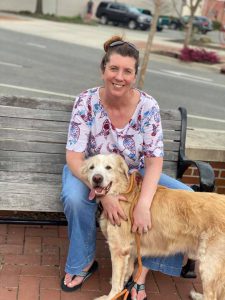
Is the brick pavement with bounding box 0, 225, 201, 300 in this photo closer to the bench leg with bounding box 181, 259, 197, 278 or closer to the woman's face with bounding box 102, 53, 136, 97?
the bench leg with bounding box 181, 259, 197, 278

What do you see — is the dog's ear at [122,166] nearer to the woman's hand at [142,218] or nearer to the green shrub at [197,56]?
the woman's hand at [142,218]

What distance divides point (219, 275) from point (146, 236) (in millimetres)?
503

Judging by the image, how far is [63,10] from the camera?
42406mm

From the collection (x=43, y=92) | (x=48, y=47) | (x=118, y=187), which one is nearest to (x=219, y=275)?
(x=118, y=187)

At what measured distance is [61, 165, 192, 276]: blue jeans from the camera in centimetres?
299

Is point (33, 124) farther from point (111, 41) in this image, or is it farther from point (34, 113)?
point (111, 41)

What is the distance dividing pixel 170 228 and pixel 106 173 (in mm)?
521

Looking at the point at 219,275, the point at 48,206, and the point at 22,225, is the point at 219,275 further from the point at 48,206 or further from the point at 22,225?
the point at 22,225

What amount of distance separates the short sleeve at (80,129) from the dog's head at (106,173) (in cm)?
16

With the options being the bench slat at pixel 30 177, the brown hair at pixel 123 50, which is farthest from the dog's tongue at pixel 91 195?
the brown hair at pixel 123 50

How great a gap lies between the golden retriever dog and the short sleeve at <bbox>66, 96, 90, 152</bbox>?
18 cm

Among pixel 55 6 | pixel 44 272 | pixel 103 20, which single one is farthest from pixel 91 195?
pixel 55 6

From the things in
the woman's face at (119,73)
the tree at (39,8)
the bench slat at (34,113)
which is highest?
the woman's face at (119,73)

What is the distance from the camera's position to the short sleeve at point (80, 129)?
3.09m
